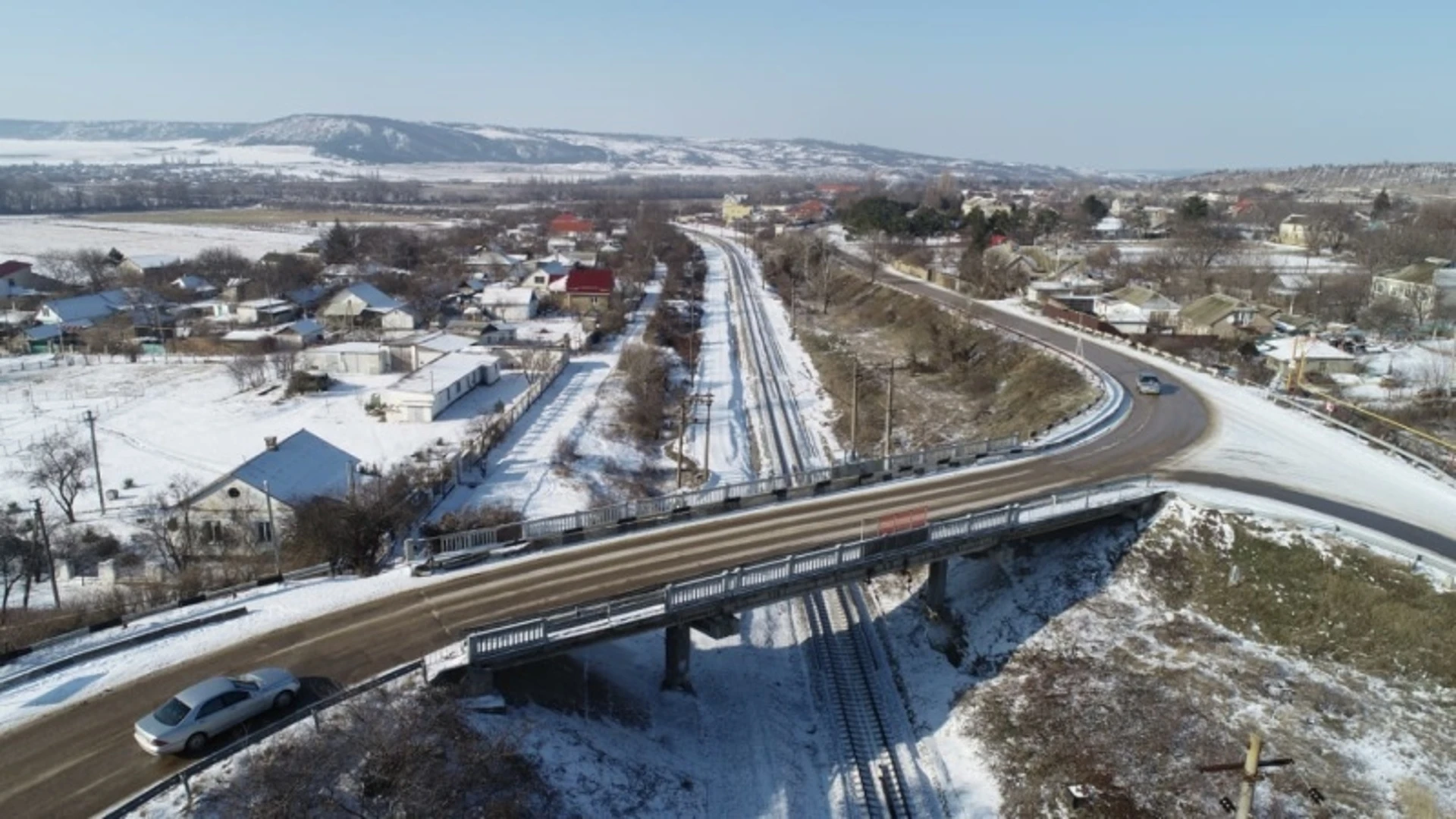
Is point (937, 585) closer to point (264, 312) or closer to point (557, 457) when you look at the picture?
point (557, 457)

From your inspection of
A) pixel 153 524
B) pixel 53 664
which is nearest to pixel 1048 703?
pixel 53 664

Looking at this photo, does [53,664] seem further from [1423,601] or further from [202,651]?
[1423,601]

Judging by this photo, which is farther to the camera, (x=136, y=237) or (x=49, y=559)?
(x=136, y=237)

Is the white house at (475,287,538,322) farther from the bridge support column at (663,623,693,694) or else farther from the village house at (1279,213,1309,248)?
the village house at (1279,213,1309,248)

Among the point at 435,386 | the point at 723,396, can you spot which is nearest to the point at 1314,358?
the point at 723,396

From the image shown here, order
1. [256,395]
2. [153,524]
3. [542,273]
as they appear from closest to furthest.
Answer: [153,524], [256,395], [542,273]

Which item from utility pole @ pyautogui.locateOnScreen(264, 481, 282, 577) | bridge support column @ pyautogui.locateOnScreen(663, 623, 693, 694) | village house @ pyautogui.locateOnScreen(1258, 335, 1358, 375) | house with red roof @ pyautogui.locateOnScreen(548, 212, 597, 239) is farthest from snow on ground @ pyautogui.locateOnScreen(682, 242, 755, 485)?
house with red roof @ pyautogui.locateOnScreen(548, 212, 597, 239)
